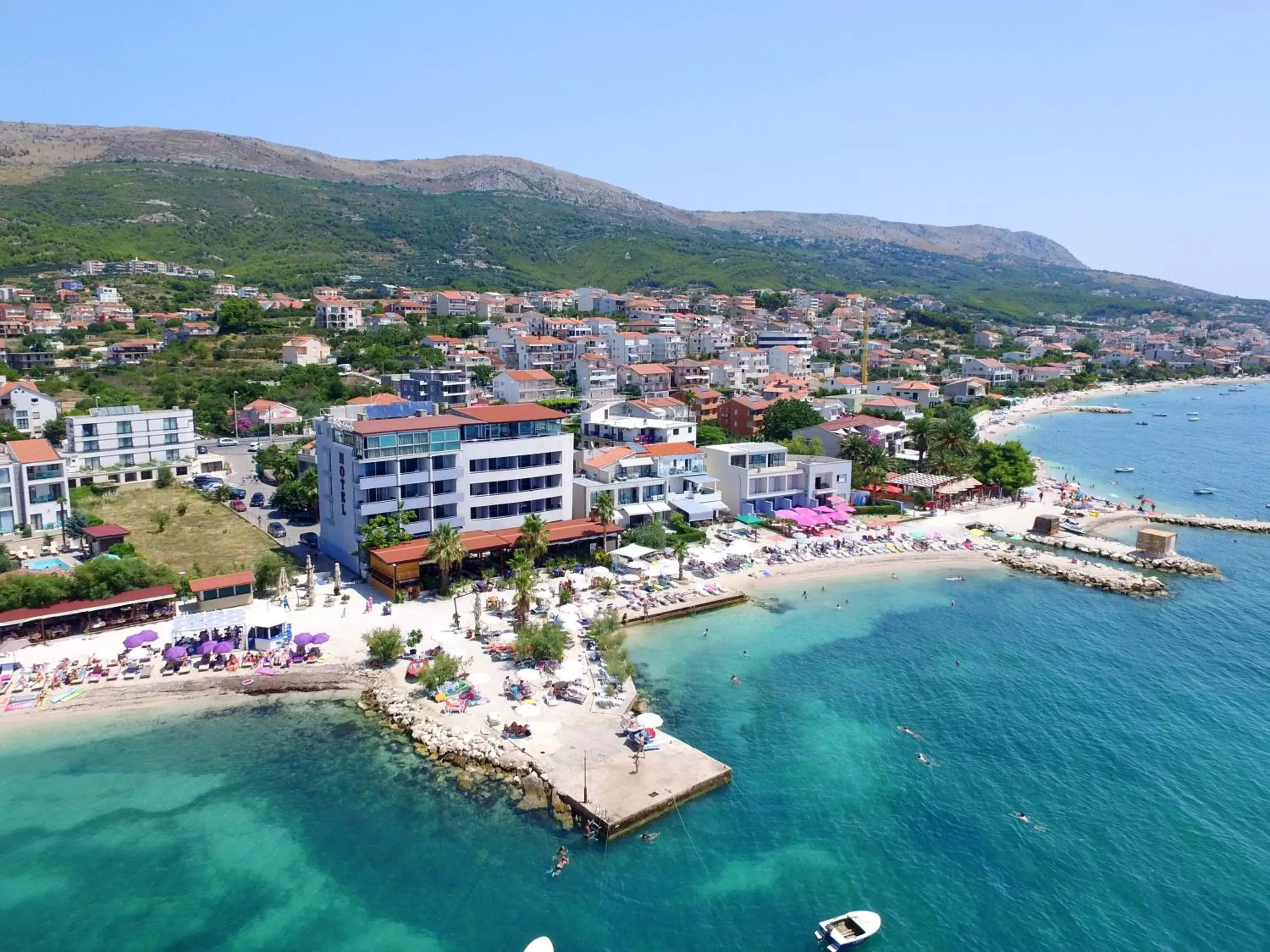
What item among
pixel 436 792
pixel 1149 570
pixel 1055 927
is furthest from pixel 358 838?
pixel 1149 570

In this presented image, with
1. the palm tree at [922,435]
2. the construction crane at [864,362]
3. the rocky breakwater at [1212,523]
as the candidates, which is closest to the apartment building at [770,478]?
the palm tree at [922,435]

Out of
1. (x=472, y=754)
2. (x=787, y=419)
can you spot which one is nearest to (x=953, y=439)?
(x=787, y=419)

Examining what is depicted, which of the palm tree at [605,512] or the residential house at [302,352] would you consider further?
the residential house at [302,352]

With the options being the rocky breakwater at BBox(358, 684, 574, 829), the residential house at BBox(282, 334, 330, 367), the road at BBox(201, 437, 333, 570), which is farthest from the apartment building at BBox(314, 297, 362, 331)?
the rocky breakwater at BBox(358, 684, 574, 829)

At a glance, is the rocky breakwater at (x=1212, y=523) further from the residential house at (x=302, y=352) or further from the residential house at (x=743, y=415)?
the residential house at (x=302, y=352)

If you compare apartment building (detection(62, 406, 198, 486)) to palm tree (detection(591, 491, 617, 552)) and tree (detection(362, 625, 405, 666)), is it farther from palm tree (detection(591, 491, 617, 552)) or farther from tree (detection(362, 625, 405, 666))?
tree (detection(362, 625, 405, 666))

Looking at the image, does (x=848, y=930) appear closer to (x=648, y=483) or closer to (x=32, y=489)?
(x=648, y=483)

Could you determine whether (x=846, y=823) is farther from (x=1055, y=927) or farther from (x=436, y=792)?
(x=436, y=792)
